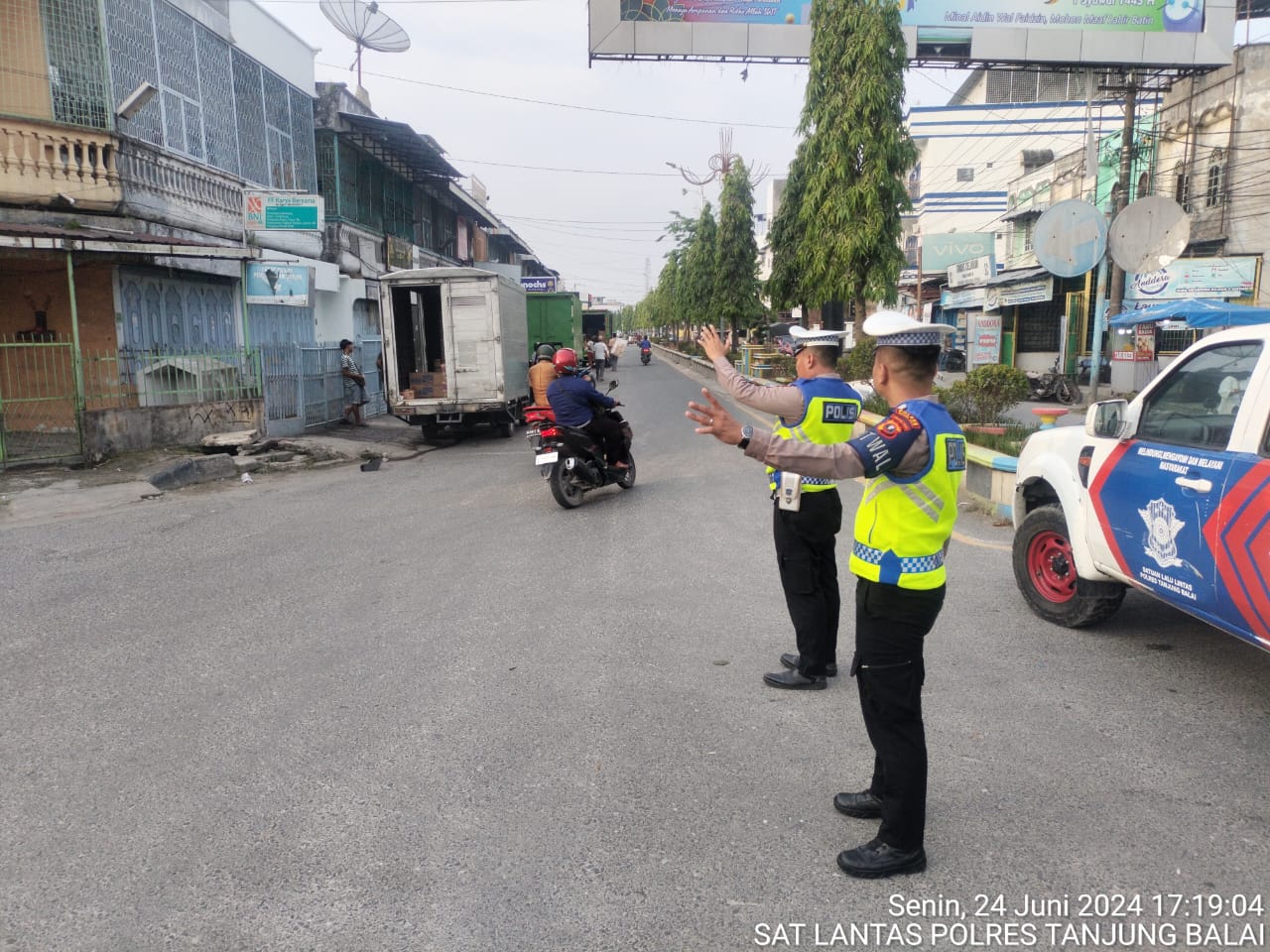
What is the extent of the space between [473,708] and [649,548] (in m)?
3.43

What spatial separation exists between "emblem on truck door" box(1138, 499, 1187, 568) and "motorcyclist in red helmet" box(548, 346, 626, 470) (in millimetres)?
5915

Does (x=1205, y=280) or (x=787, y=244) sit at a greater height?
(x=787, y=244)

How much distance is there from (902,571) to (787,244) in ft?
83.7

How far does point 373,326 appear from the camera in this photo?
79.4 feet

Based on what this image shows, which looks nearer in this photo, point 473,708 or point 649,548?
point 473,708

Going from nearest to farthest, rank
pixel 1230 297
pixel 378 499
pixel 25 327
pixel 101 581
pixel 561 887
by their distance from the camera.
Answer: pixel 561 887 → pixel 101 581 → pixel 378 499 → pixel 25 327 → pixel 1230 297

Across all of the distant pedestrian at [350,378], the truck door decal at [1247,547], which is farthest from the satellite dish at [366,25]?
the truck door decal at [1247,547]

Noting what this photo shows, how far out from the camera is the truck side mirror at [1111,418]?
15.0 ft

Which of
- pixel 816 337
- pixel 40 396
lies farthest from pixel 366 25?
pixel 816 337

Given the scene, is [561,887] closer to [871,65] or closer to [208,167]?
[208,167]

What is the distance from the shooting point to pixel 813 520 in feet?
14.6

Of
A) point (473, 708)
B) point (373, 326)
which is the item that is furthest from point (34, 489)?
point (373, 326)

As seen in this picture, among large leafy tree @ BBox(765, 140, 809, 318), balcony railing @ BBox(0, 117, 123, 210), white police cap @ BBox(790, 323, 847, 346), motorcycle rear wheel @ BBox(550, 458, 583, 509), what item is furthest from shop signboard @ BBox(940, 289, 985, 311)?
white police cap @ BBox(790, 323, 847, 346)

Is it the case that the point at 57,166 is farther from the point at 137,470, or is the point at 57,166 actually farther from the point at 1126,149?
the point at 1126,149
